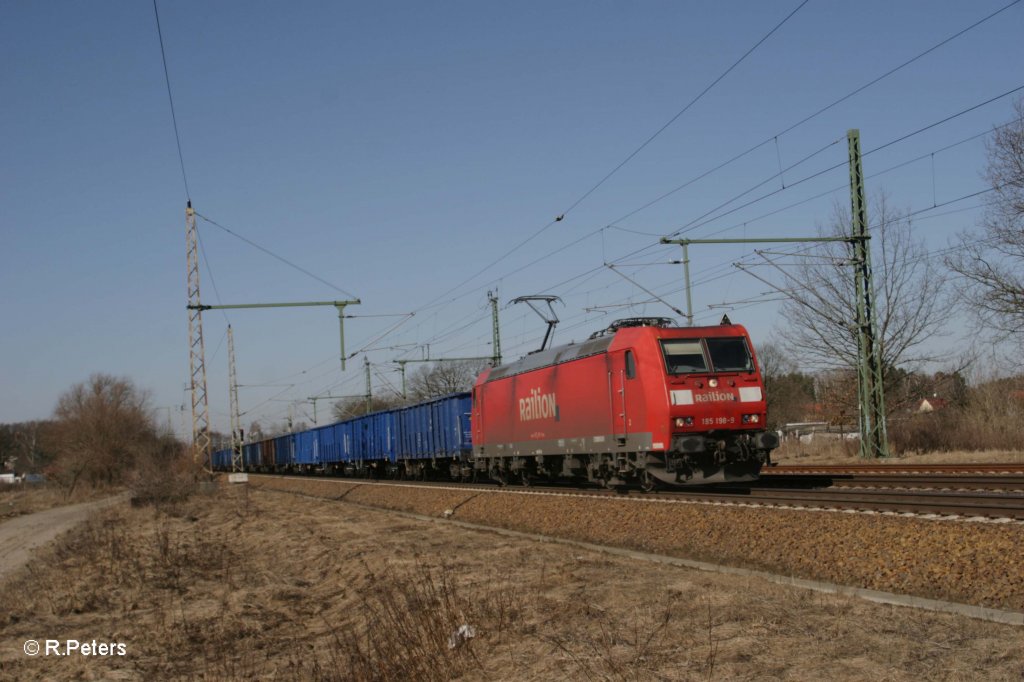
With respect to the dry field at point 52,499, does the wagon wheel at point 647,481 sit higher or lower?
higher

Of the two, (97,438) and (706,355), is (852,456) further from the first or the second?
(97,438)

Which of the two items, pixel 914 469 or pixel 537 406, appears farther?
pixel 537 406

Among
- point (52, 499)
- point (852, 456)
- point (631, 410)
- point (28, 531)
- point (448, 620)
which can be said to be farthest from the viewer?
point (52, 499)

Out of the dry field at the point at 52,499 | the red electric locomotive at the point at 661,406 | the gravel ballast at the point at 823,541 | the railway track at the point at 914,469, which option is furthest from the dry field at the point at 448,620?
the dry field at the point at 52,499

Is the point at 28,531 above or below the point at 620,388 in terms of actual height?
below

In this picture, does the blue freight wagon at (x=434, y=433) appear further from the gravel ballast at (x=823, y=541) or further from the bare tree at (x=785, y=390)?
the bare tree at (x=785, y=390)

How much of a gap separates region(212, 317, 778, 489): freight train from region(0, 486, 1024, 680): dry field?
13.7 ft

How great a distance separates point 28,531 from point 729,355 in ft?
119

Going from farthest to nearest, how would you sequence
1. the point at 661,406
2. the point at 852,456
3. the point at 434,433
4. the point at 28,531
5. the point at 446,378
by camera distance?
the point at 446,378 < the point at 28,531 < the point at 434,433 < the point at 852,456 < the point at 661,406

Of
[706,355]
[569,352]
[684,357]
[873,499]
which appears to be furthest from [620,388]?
[873,499]

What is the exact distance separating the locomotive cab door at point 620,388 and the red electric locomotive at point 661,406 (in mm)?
21

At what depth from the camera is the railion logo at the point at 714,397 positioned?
17.9 m

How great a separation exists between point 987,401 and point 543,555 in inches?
1026

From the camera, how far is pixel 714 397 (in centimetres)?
1805
